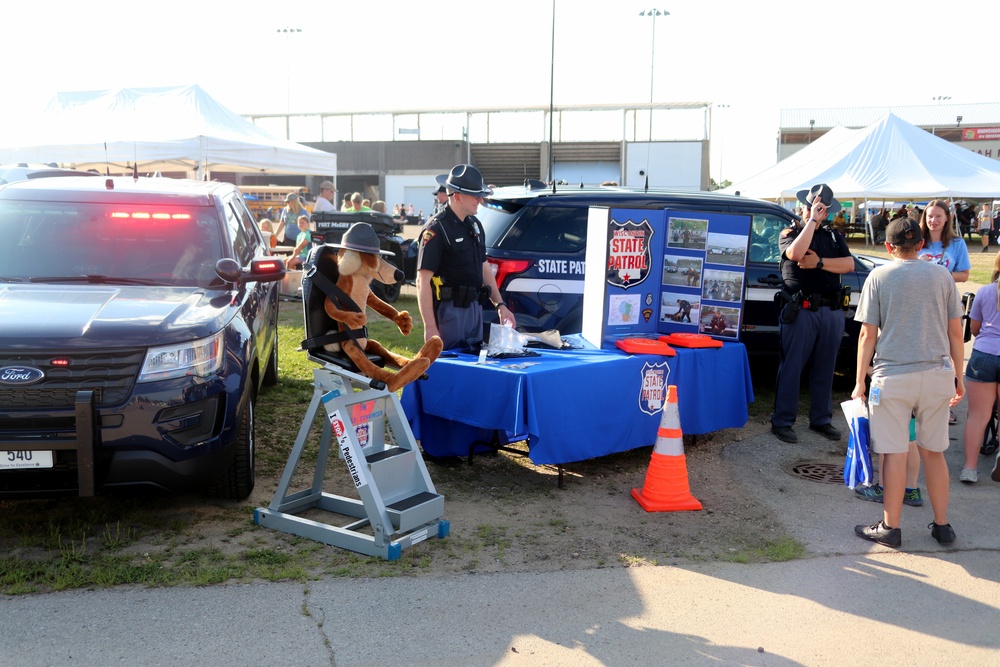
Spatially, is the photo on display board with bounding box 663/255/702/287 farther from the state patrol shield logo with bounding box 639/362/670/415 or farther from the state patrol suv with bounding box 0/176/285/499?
the state patrol suv with bounding box 0/176/285/499

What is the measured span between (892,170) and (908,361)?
16.4 m

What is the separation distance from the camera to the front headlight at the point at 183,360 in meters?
4.34

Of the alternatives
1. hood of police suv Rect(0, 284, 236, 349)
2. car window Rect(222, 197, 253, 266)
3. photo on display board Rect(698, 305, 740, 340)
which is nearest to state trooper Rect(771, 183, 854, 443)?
photo on display board Rect(698, 305, 740, 340)

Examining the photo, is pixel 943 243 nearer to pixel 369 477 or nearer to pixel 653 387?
pixel 653 387

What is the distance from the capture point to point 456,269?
19.1 ft


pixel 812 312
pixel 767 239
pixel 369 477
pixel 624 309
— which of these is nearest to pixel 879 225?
pixel 767 239

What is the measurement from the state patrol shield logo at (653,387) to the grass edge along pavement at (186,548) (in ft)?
3.20

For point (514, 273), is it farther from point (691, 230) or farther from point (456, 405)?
point (456, 405)

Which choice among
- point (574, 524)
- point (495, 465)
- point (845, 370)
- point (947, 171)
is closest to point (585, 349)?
point (495, 465)

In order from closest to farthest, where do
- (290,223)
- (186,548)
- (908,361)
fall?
1. (186,548)
2. (908,361)
3. (290,223)

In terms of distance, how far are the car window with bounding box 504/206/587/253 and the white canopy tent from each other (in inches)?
310

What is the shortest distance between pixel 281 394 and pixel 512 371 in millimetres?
3474

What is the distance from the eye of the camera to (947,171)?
19.2 metres

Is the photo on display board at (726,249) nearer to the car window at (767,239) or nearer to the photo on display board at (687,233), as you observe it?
the photo on display board at (687,233)
